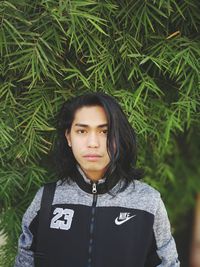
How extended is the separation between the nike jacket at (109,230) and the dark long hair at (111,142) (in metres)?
0.06

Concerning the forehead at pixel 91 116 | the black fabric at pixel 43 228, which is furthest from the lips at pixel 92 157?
the black fabric at pixel 43 228

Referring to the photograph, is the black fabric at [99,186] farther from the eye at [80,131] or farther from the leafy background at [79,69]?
the leafy background at [79,69]

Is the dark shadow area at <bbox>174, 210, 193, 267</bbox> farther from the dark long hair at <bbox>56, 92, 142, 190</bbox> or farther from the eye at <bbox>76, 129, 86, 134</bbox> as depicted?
the eye at <bbox>76, 129, 86, 134</bbox>

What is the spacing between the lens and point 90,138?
5.44ft

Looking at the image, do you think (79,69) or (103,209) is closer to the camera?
(103,209)

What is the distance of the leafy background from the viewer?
1975 mm

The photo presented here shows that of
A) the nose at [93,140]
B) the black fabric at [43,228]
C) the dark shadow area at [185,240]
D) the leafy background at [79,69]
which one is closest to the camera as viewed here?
the nose at [93,140]

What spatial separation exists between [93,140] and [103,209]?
25cm

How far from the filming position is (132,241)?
170cm

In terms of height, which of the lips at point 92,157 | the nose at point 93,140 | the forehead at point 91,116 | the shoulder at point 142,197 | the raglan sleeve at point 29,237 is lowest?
the raglan sleeve at point 29,237

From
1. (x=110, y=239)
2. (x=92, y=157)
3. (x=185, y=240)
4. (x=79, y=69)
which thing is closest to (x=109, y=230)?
(x=110, y=239)

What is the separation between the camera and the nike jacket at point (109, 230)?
169 centimetres

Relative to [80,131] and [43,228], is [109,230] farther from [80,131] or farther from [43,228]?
[80,131]

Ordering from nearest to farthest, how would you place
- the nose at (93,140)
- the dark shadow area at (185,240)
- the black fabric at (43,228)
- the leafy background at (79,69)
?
1. the nose at (93,140)
2. the black fabric at (43,228)
3. the leafy background at (79,69)
4. the dark shadow area at (185,240)
